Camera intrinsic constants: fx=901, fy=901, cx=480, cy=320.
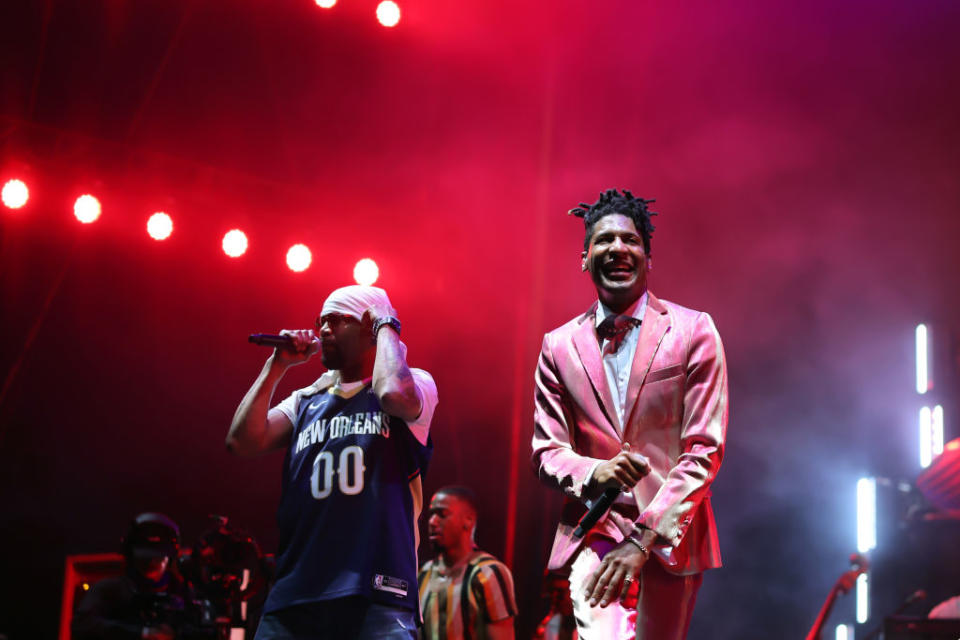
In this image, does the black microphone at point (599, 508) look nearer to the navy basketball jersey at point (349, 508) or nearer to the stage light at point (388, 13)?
the navy basketball jersey at point (349, 508)

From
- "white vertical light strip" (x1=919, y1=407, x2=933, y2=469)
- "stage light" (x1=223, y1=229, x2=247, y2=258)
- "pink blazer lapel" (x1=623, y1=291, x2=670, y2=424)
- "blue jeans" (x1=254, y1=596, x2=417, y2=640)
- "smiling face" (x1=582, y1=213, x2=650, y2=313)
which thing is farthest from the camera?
"white vertical light strip" (x1=919, y1=407, x2=933, y2=469)

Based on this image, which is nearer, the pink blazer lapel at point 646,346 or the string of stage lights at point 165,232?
the pink blazer lapel at point 646,346

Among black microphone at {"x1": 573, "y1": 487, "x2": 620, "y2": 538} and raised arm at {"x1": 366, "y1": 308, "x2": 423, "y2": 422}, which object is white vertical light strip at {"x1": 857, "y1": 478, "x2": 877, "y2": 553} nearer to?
raised arm at {"x1": 366, "y1": 308, "x2": 423, "y2": 422}

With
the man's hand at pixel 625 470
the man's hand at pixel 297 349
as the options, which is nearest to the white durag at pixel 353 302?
the man's hand at pixel 297 349

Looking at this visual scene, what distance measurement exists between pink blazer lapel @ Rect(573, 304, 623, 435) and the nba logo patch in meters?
0.95

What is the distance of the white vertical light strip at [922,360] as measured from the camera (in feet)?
26.2

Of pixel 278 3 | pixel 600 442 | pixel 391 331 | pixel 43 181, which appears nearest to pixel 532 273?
pixel 278 3

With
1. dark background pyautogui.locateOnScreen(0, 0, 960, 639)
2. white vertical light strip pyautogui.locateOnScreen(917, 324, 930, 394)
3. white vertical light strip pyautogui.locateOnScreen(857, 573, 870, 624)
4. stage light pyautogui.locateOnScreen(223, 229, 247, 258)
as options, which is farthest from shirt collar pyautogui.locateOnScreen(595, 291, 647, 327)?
white vertical light strip pyautogui.locateOnScreen(857, 573, 870, 624)

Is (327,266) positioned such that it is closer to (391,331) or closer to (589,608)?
(391,331)

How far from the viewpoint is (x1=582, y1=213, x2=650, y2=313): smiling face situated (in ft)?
9.05

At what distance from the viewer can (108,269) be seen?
7.49 metres

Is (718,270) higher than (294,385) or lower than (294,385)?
higher

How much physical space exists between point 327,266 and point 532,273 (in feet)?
6.27

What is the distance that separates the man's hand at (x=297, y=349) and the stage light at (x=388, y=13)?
4.43 meters
